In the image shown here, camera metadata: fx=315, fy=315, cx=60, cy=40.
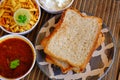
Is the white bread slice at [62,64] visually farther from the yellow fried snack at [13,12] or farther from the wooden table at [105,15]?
the yellow fried snack at [13,12]

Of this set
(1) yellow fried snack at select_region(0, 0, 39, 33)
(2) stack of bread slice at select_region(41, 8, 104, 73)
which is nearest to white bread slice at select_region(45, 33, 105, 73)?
(2) stack of bread slice at select_region(41, 8, 104, 73)

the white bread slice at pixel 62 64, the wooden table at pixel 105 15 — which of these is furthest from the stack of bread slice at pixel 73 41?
the wooden table at pixel 105 15

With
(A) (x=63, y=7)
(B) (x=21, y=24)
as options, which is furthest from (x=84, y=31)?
(B) (x=21, y=24)

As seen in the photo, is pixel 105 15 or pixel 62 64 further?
pixel 105 15

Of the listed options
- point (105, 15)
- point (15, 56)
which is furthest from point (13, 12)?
point (105, 15)

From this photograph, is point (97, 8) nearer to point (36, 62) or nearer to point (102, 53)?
point (102, 53)

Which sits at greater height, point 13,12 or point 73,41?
point 13,12

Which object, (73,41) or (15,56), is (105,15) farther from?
(15,56)

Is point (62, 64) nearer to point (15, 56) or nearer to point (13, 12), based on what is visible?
point (15, 56)
